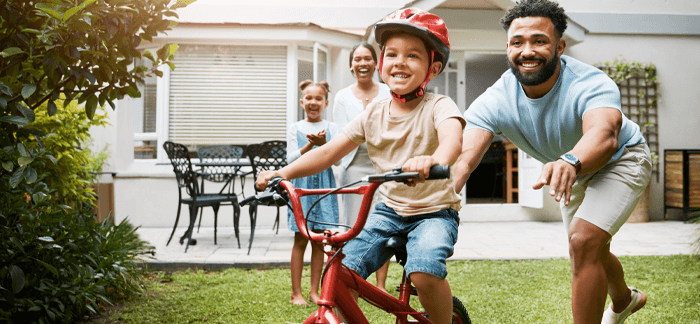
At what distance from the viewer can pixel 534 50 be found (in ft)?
7.52

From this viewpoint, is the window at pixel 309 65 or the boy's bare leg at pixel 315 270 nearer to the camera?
the boy's bare leg at pixel 315 270

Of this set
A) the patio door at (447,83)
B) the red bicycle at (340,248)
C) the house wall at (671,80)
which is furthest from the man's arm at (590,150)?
the house wall at (671,80)

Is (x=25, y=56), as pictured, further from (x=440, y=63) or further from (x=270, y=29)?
(x=270, y=29)

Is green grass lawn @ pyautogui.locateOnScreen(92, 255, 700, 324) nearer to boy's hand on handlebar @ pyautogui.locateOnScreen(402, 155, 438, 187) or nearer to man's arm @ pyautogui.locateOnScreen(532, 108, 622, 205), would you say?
man's arm @ pyautogui.locateOnScreen(532, 108, 622, 205)

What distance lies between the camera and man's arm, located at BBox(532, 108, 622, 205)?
5.43 ft

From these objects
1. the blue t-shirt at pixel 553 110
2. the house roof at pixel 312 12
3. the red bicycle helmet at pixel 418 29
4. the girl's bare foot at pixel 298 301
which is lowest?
the girl's bare foot at pixel 298 301

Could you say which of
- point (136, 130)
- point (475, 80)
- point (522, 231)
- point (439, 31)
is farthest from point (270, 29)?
point (475, 80)

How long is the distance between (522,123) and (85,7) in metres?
2.05

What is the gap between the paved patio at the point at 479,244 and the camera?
5.13 metres

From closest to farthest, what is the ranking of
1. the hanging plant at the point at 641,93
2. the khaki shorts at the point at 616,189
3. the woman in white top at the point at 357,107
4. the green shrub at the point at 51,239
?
the khaki shorts at the point at 616,189 < the green shrub at the point at 51,239 < the woman in white top at the point at 357,107 < the hanging plant at the point at 641,93

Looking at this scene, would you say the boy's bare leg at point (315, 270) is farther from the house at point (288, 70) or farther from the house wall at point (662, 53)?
the house wall at point (662, 53)

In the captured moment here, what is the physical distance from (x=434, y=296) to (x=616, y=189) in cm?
95

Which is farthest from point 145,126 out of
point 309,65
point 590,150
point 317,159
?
point 590,150

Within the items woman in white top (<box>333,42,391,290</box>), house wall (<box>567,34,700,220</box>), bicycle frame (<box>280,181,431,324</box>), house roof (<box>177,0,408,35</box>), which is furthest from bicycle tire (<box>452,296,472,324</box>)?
house wall (<box>567,34,700,220</box>)
